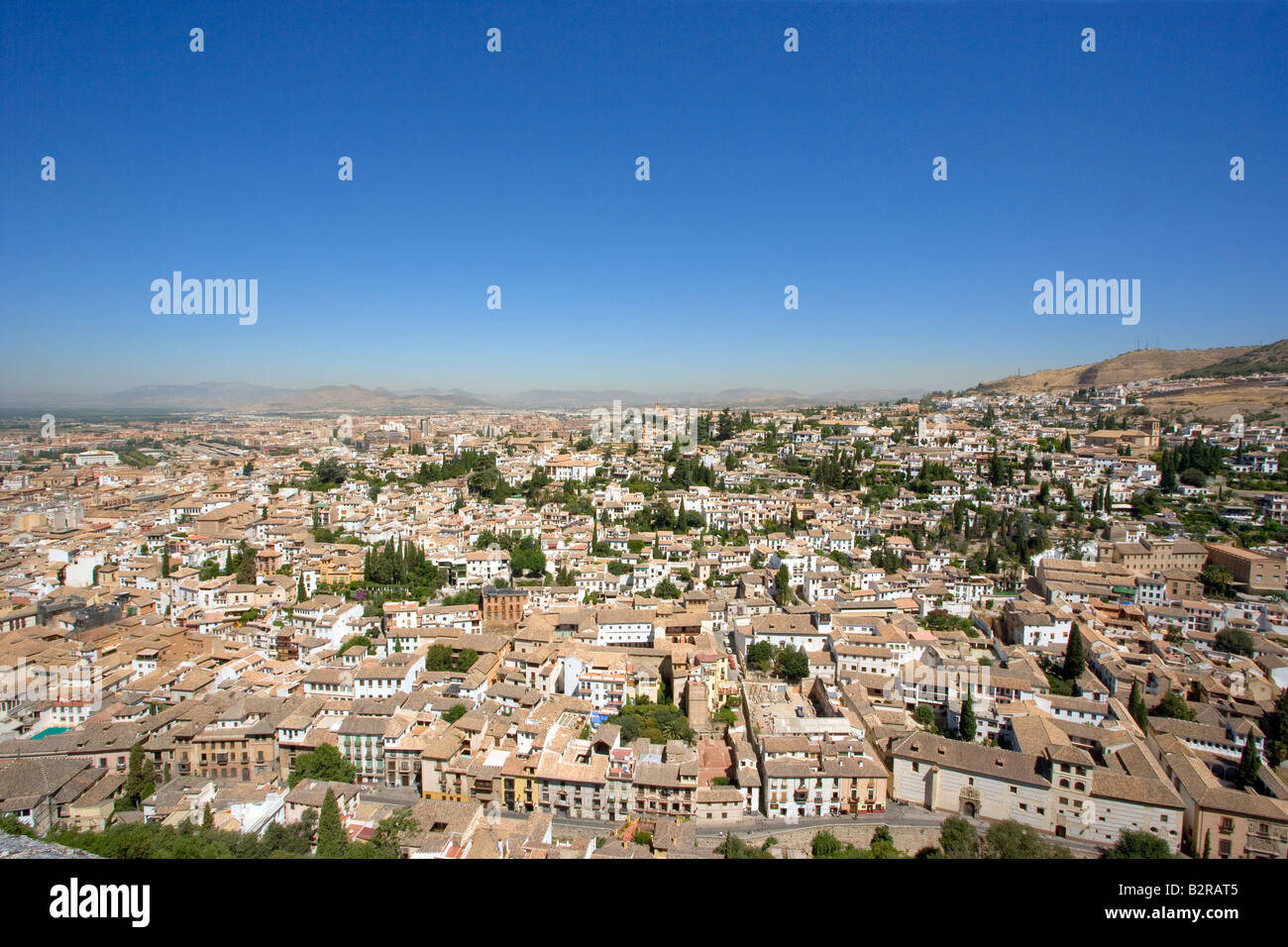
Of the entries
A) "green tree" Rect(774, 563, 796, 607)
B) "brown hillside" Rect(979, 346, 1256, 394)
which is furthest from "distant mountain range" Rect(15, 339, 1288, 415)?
"green tree" Rect(774, 563, 796, 607)

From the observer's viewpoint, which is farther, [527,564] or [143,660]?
[527,564]

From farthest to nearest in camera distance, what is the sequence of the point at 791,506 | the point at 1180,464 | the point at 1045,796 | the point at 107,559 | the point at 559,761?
the point at 1180,464 → the point at 791,506 → the point at 107,559 → the point at 559,761 → the point at 1045,796

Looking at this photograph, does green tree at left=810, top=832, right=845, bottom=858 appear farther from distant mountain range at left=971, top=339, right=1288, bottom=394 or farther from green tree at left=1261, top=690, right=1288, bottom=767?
distant mountain range at left=971, top=339, right=1288, bottom=394

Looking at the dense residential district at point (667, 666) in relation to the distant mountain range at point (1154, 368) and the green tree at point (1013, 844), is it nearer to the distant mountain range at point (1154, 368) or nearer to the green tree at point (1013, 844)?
the green tree at point (1013, 844)

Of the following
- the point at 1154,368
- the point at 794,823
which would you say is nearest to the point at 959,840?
the point at 794,823

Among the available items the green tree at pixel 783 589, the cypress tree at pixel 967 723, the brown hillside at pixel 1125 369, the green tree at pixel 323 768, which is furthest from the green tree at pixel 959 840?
the brown hillside at pixel 1125 369

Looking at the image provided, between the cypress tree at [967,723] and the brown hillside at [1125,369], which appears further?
the brown hillside at [1125,369]

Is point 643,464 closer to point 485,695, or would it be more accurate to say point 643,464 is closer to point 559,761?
point 485,695
